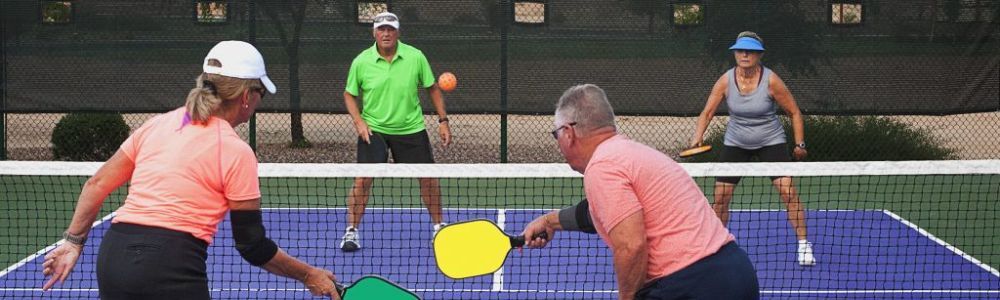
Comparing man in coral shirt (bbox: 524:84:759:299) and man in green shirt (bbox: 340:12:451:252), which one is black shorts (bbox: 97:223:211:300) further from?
man in green shirt (bbox: 340:12:451:252)

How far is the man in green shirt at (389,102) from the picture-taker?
8219 mm

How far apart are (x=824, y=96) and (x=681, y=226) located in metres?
8.23

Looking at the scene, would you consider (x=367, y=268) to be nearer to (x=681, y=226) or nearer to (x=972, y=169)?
(x=972, y=169)

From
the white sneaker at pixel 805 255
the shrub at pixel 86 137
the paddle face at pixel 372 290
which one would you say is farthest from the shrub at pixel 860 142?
the paddle face at pixel 372 290

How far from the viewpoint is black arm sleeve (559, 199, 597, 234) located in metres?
4.30

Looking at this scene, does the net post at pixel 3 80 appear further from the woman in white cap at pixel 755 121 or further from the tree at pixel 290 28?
the woman in white cap at pixel 755 121

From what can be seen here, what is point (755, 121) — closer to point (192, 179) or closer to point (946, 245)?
point (946, 245)

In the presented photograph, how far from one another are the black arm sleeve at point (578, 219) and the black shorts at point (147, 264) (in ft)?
3.95

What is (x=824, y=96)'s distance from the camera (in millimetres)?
11609

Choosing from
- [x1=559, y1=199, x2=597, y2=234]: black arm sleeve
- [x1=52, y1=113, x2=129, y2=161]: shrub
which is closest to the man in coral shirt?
[x1=559, y1=199, x2=597, y2=234]: black arm sleeve

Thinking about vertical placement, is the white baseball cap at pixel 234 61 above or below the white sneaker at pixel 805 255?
above

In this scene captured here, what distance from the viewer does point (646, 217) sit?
369 centimetres

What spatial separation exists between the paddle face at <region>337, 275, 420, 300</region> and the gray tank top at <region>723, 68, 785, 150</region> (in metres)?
4.09

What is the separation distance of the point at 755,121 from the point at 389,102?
2163 millimetres
